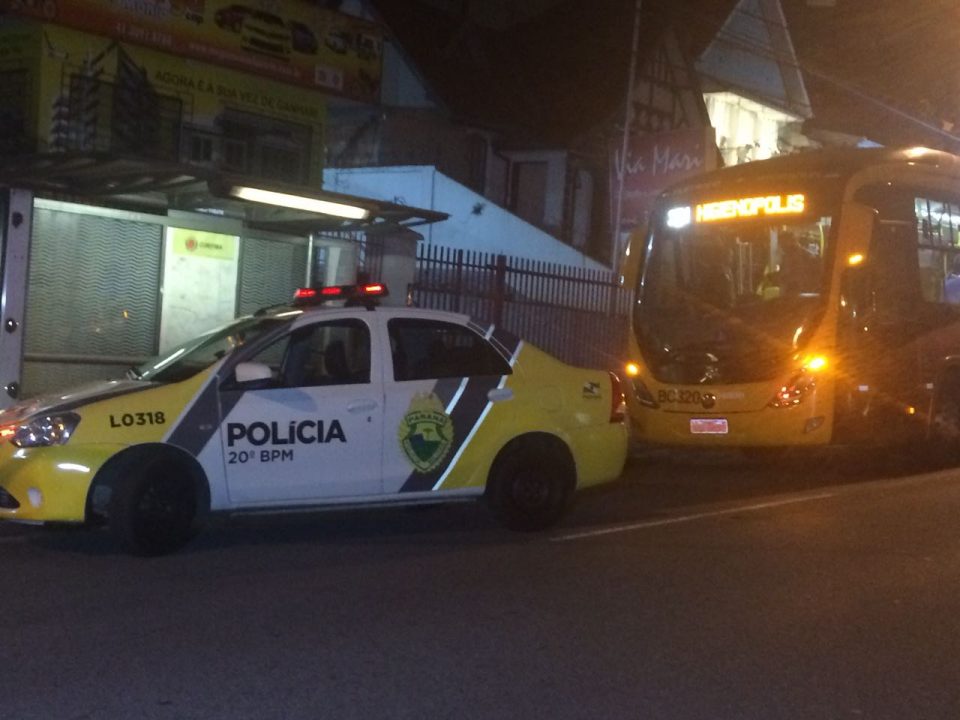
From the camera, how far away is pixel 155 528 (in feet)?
28.4

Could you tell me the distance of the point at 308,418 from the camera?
9148 mm

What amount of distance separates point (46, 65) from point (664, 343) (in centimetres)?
758

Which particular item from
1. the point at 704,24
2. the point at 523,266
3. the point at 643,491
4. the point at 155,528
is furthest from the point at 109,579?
the point at 704,24

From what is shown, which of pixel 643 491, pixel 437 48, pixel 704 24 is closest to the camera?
pixel 643 491

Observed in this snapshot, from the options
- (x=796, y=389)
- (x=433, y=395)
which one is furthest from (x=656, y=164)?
(x=433, y=395)

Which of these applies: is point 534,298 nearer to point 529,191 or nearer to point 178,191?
point 178,191

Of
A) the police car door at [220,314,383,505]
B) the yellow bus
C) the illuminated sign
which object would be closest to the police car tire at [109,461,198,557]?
the police car door at [220,314,383,505]

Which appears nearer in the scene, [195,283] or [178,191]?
[178,191]

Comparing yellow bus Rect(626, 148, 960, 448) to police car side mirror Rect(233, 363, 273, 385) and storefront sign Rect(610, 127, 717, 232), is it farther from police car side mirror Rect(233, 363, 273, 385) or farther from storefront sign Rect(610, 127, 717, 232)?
storefront sign Rect(610, 127, 717, 232)

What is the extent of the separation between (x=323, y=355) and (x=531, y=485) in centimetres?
185

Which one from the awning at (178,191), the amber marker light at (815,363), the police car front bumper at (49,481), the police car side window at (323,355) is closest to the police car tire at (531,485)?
the police car side window at (323,355)

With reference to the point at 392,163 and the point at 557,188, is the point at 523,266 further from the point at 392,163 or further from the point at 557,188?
the point at 557,188

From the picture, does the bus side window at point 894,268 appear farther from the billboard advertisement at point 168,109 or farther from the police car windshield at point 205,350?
the billboard advertisement at point 168,109

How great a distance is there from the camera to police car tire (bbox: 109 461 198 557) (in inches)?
333
